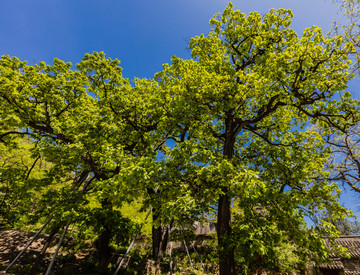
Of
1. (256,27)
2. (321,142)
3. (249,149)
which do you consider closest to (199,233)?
(249,149)

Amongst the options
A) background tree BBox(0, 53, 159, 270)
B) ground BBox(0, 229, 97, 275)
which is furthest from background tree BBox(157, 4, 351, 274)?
ground BBox(0, 229, 97, 275)

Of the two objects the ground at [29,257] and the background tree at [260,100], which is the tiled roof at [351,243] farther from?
the ground at [29,257]

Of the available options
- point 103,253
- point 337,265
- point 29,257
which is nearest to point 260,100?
point 103,253

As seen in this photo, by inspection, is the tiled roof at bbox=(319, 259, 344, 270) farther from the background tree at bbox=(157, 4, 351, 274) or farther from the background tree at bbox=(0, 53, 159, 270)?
the background tree at bbox=(0, 53, 159, 270)

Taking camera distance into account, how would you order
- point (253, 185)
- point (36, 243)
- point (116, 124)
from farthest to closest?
point (36, 243) < point (116, 124) < point (253, 185)

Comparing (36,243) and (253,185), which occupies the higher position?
(253,185)

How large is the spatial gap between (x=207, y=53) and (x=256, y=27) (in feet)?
8.78

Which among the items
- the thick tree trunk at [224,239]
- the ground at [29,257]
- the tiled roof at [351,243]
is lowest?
the ground at [29,257]

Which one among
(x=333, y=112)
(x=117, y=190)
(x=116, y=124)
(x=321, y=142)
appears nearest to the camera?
(x=117, y=190)

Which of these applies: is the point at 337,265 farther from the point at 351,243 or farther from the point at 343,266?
the point at 351,243

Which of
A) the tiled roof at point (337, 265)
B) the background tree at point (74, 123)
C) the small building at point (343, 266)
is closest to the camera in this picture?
the background tree at point (74, 123)

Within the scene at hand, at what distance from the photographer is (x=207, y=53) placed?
977 centimetres

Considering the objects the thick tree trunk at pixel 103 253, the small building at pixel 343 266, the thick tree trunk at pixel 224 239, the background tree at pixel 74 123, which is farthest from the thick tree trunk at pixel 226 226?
the small building at pixel 343 266

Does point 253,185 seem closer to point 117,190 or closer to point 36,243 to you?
point 117,190
